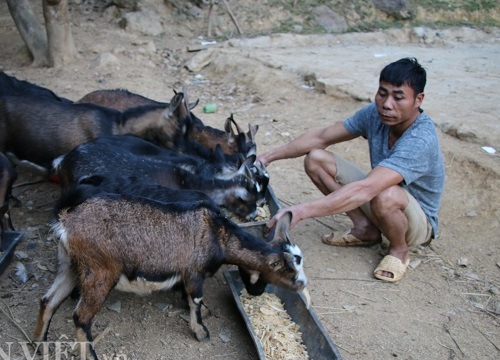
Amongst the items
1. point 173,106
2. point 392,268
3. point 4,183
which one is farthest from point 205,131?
point 392,268

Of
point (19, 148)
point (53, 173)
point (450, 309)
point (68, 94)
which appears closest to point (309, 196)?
point (450, 309)

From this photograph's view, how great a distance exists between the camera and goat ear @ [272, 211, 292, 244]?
408 centimetres

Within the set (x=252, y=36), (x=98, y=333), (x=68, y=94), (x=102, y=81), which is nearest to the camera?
(x=98, y=333)

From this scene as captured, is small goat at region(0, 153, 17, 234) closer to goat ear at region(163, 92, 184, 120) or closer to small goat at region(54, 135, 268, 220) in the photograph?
small goat at region(54, 135, 268, 220)

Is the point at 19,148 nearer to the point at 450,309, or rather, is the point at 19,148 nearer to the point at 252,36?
the point at 450,309

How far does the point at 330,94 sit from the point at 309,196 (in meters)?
3.00

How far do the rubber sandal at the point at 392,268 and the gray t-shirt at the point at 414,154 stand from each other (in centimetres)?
48

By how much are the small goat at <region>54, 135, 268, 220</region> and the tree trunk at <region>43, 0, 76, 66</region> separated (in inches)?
192

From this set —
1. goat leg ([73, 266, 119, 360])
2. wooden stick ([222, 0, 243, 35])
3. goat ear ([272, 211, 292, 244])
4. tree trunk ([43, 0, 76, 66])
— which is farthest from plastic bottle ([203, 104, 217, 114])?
goat leg ([73, 266, 119, 360])

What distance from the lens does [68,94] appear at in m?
8.77

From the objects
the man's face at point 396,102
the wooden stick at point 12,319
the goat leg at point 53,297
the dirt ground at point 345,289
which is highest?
the man's face at point 396,102

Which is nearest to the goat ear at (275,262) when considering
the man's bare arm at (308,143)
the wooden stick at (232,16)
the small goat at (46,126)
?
the man's bare arm at (308,143)

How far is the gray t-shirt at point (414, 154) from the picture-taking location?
14.5 feet

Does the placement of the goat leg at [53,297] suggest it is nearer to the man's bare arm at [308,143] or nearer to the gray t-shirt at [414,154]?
the man's bare arm at [308,143]
